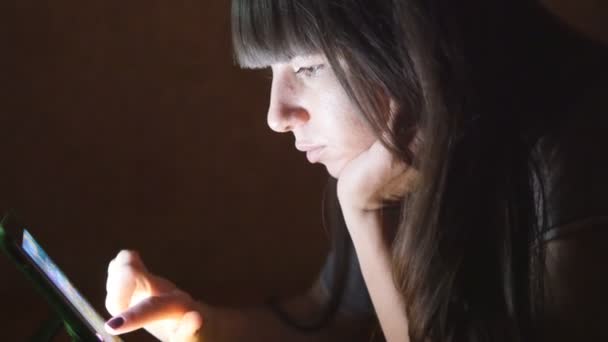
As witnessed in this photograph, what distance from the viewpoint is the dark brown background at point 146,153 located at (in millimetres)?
926

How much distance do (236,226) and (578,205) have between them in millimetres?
769

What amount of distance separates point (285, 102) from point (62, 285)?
1.00 feet

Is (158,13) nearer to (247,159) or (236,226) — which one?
(247,159)

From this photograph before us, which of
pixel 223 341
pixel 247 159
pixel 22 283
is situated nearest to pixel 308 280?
pixel 247 159

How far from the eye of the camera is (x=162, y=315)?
0.69 m

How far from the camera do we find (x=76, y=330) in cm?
49

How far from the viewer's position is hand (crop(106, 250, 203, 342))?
671mm

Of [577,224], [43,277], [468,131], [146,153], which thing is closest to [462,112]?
[468,131]

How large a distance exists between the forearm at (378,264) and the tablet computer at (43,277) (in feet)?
1.08

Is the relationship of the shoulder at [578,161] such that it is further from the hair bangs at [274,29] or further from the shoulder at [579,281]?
the hair bangs at [274,29]

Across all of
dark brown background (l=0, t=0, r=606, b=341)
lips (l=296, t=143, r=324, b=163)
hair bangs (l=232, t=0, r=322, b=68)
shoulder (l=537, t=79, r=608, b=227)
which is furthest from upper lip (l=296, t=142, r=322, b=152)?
dark brown background (l=0, t=0, r=606, b=341)

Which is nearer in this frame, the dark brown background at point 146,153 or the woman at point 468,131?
the woman at point 468,131

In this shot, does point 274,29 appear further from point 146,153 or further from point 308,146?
point 146,153

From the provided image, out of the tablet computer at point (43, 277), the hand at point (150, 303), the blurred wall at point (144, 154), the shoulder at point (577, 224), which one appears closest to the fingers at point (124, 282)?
the hand at point (150, 303)
